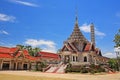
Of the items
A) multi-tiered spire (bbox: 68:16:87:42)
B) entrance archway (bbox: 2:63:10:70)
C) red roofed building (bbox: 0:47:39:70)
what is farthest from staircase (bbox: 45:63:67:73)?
entrance archway (bbox: 2:63:10:70)

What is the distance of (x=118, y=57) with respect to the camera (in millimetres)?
64812

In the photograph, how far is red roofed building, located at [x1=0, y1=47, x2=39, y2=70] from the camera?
1971 inches

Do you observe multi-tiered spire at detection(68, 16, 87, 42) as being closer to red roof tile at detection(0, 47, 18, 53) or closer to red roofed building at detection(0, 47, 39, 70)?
red roofed building at detection(0, 47, 39, 70)

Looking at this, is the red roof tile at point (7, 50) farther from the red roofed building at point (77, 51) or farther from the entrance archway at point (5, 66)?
the red roofed building at point (77, 51)

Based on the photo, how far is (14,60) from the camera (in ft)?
172

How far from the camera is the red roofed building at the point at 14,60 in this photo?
50062mm

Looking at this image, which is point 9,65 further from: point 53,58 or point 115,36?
point 115,36

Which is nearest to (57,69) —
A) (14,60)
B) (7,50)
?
(14,60)

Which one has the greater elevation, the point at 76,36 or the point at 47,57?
the point at 76,36

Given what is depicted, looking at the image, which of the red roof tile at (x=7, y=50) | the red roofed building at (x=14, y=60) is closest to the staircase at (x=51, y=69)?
the red roofed building at (x=14, y=60)

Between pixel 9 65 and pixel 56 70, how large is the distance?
16.9 metres

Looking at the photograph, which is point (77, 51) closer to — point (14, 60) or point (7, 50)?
point (14, 60)

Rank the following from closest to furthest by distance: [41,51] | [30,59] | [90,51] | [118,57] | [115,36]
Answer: [115,36] < [90,51] < [30,59] < [118,57] < [41,51]

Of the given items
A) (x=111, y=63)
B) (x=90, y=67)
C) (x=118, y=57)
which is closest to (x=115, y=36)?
(x=90, y=67)
